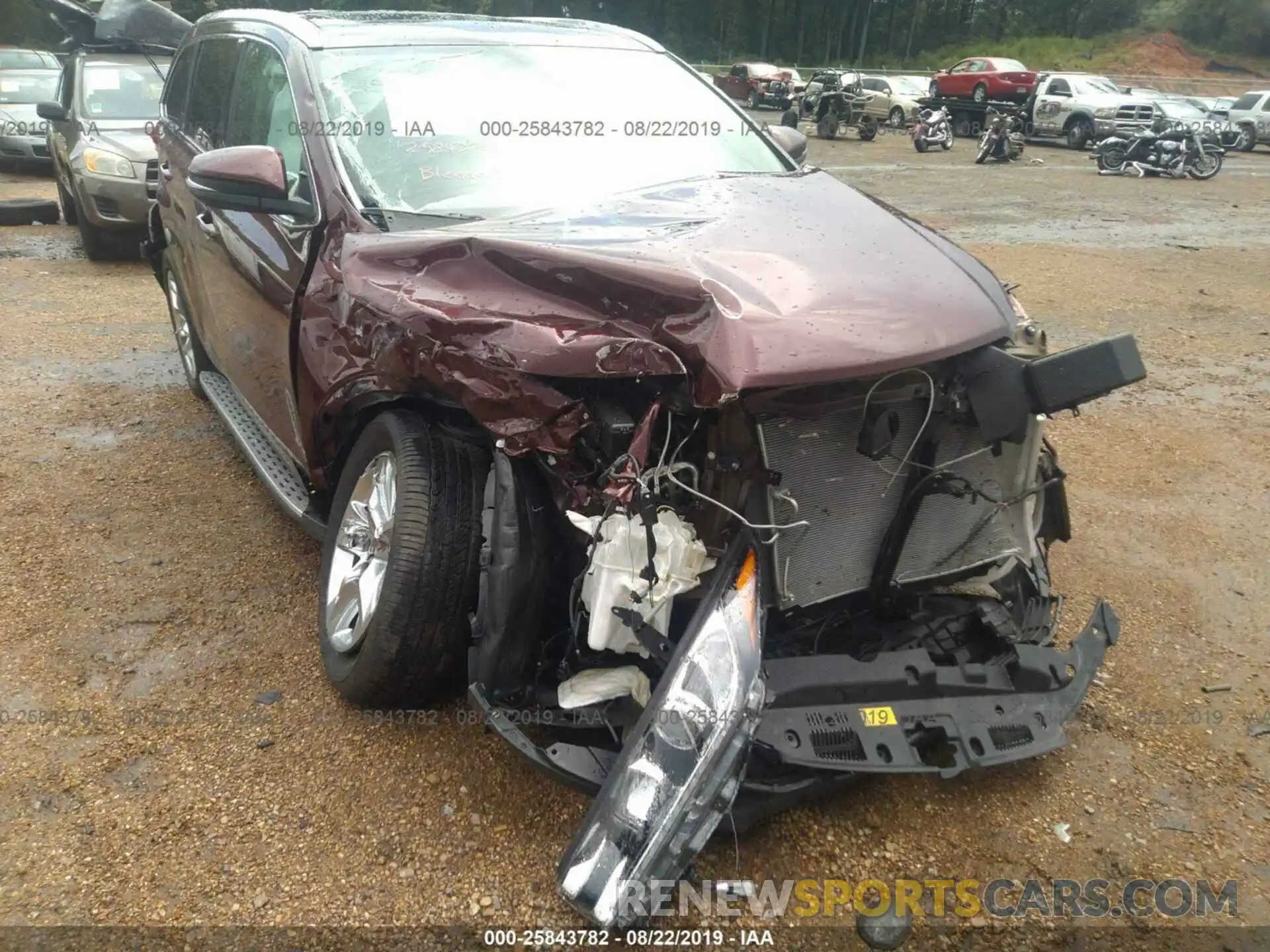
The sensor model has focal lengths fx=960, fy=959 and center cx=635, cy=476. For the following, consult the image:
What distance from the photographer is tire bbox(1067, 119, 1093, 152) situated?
73.0 ft

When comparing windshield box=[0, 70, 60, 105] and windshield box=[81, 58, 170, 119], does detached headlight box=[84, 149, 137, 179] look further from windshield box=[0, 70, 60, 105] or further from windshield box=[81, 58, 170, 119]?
windshield box=[0, 70, 60, 105]

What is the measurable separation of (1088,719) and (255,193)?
299cm

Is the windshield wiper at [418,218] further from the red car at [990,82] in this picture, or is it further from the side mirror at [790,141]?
the red car at [990,82]

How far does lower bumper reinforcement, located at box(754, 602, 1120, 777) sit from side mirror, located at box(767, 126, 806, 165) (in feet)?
7.19

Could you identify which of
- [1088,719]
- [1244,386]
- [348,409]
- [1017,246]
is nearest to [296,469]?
[348,409]

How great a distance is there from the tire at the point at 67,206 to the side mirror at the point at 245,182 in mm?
7779

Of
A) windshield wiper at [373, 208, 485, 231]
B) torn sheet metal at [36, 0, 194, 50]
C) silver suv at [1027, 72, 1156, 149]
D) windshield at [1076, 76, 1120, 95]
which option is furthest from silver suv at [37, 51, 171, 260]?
windshield at [1076, 76, 1120, 95]

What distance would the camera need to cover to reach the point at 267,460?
12.0 feet

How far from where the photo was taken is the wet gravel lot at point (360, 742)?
2.30 m

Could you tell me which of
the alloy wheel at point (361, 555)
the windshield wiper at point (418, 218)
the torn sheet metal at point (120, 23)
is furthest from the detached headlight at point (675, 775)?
the torn sheet metal at point (120, 23)

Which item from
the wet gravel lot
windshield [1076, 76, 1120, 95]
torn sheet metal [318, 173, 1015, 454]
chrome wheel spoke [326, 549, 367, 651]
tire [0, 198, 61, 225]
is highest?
torn sheet metal [318, 173, 1015, 454]

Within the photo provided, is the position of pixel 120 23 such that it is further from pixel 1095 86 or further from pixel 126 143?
pixel 1095 86

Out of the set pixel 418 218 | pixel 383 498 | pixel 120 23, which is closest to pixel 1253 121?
pixel 120 23

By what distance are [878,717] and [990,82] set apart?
2744 centimetres
